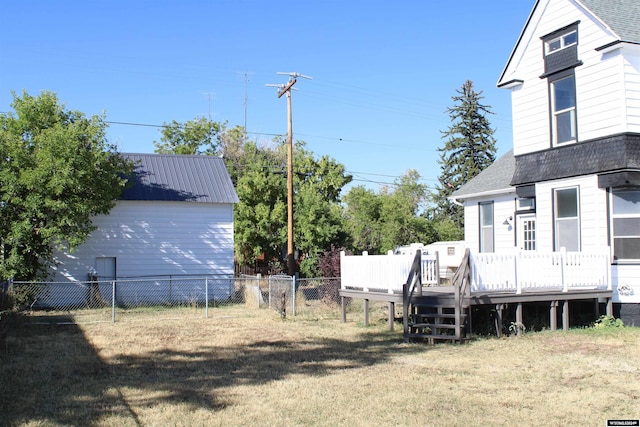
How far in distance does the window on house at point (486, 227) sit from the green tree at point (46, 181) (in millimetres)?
13089

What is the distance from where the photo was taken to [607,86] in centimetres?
1466

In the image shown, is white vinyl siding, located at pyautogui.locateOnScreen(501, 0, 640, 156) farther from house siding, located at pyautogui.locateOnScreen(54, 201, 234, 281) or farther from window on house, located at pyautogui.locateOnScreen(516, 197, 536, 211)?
house siding, located at pyautogui.locateOnScreen(54, 201, 234, 281)

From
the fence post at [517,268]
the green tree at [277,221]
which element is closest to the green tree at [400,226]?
the green tree at [277,221]

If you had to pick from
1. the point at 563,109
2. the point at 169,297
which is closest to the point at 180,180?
the point at 169,297

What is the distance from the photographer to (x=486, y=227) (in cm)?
2105

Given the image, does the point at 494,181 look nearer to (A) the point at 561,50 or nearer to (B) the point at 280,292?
(A) the point at 561,50

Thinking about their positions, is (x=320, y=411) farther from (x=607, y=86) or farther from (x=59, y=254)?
(x=59, y=254)

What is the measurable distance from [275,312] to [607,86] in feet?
37.8

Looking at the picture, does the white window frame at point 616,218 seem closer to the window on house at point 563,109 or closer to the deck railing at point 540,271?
the deck railing at point 540,271

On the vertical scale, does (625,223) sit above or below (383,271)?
above

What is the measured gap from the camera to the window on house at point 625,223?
47.7 feet

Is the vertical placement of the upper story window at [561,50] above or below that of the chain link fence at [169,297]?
above

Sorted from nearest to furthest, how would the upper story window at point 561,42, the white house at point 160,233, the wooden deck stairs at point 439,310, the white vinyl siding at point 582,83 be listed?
the wooden deck stairs at point 439,310 → the white vinyl siding at point 582,83 → the upper story window at point 561,42 → the white house at point 160,233

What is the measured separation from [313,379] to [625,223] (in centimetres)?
917
